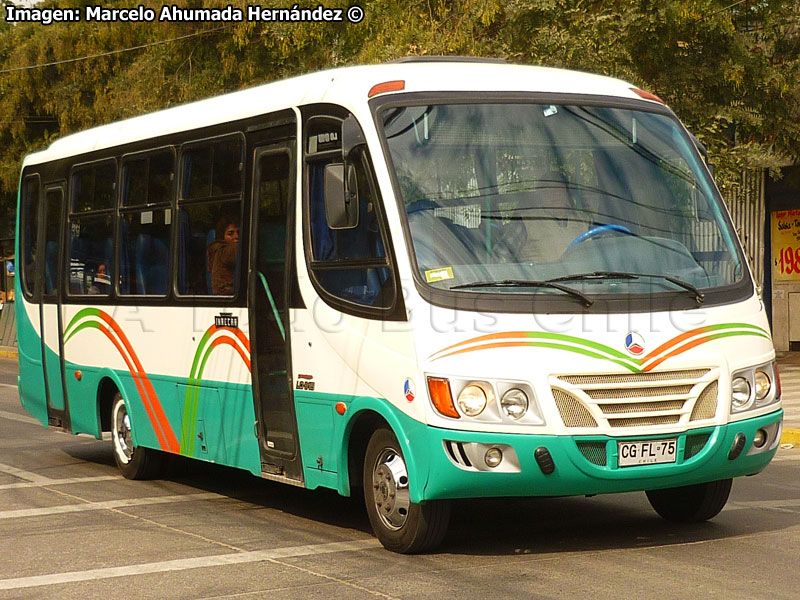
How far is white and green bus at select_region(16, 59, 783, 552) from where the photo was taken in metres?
7.59

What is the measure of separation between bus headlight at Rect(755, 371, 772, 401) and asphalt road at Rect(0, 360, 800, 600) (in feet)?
2.78

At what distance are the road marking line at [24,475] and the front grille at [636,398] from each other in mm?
5458

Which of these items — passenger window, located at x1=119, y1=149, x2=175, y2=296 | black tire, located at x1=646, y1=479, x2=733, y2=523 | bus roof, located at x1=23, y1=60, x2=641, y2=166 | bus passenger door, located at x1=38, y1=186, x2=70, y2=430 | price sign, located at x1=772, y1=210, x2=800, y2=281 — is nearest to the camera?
bus roof, located at x1=23, y1=60, x2=641, y2=166

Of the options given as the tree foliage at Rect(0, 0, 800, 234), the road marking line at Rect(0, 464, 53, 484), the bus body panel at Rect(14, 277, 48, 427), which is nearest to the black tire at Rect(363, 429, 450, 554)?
the road marking line at Rect(0, 464, 53, 484)

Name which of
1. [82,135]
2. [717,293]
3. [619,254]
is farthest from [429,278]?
[82,135]

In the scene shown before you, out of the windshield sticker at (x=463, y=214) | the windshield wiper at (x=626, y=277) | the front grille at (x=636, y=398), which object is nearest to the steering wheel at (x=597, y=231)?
the windshield wiper at (x=626, y=277)

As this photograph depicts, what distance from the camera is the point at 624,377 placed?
25.2 feet

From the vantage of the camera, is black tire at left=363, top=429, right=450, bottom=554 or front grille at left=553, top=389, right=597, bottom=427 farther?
black tire at left=363, top=429, right=450, bottom=554

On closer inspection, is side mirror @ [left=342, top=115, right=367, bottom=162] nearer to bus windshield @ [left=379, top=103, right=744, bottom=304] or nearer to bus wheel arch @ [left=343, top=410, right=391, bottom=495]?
bus windshield @ [left=379, top=103, right=744, bottom=304]

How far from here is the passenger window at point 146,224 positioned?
428 inches

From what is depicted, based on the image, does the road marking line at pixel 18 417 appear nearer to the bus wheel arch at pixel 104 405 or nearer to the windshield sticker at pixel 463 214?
the bus wheel arch at pixel 104 405

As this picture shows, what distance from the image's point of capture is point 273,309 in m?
9.22

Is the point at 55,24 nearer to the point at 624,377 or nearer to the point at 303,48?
the point at 303,48

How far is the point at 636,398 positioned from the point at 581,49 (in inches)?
440
